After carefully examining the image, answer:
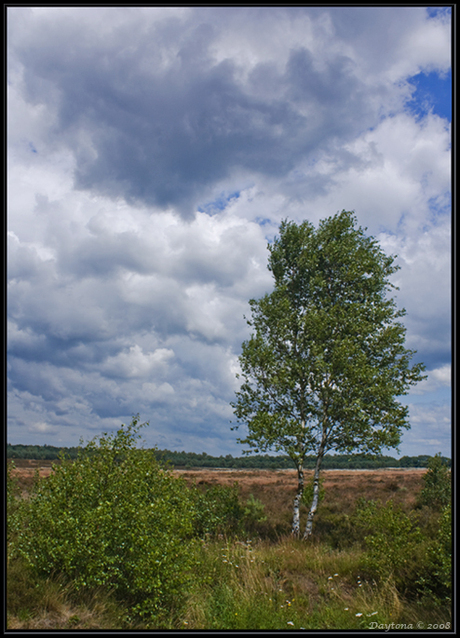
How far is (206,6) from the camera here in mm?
7309

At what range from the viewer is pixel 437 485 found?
24.6 m

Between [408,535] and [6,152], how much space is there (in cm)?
1487

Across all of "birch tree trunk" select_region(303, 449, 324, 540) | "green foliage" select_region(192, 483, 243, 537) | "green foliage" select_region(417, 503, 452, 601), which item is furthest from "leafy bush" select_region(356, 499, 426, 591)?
"green foliage" select_region(192, 483, 243, 537)

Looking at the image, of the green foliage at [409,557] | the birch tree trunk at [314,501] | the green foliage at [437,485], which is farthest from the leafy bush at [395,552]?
the green foliage at [437,485]

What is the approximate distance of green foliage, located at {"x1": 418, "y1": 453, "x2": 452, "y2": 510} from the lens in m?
24.0

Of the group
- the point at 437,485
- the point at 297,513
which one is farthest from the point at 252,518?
the point at 437,485

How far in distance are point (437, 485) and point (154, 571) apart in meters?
22.8

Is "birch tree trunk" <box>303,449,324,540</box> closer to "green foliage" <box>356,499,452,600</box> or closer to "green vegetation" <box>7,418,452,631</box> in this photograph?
"green vegetation" <box>7,418,452,631</box>

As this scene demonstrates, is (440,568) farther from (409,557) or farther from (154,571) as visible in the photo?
(154,571)

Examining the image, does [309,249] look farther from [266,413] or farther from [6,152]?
[6,152]

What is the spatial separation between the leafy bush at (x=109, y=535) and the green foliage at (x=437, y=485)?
2066 cm

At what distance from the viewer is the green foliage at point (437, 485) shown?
2403 cm


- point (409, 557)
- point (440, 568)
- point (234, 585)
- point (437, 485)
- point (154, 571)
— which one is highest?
point (154, 571)

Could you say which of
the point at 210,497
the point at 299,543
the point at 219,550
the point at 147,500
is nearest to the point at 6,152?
the point at 147,500
